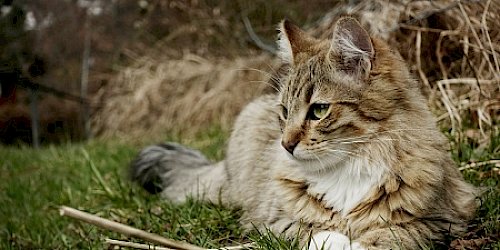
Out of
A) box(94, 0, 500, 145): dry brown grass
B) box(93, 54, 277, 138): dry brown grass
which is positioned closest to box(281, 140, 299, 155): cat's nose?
box(94, 0, 500, 145): dry brown grass

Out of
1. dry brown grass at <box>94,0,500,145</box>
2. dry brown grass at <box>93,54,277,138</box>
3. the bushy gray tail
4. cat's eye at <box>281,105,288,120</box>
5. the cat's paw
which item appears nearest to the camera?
the cat's paw

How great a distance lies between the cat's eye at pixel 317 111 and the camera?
233cm

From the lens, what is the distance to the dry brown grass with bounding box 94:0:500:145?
3.71 m

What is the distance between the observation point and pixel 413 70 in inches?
159

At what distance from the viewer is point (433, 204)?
230 cm

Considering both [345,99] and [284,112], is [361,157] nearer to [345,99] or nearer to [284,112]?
[345,99]

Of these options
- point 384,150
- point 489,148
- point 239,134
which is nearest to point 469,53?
point 489,148

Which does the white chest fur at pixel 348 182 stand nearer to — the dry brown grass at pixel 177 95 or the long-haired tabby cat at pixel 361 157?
the long-haired tabby cat at pixel 361 157

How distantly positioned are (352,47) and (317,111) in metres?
0.25

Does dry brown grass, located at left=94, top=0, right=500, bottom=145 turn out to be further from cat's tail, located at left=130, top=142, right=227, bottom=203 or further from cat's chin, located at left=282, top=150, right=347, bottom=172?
cat's chin, located at left=282, top=150, right=347, bottom=172

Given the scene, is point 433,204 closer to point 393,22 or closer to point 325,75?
point 325,75

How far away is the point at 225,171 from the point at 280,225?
2.79ft

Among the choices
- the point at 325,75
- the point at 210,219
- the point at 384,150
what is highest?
the point at 325,75

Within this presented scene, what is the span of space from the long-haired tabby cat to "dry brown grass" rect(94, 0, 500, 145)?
0.85 meters
